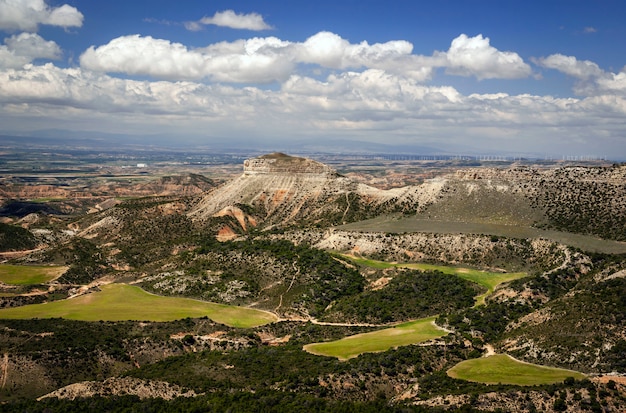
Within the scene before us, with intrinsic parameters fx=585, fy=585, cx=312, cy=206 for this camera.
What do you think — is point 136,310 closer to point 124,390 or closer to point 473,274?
point 124,390

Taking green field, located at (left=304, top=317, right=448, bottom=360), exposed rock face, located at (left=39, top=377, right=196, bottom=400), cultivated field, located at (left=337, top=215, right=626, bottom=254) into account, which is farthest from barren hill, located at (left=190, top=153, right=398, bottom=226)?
exposed rock face, located at (left=39, top=377, right=196, bottom=400)

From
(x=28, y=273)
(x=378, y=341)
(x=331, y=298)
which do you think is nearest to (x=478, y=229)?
(x=331, y=298)

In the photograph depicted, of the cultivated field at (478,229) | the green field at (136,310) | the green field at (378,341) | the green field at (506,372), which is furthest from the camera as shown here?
the cultivated field at (478,229)

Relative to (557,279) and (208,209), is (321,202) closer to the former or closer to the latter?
(208,209)

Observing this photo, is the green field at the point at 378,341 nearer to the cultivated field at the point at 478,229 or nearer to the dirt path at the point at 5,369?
the dirt path at the point at 5,369

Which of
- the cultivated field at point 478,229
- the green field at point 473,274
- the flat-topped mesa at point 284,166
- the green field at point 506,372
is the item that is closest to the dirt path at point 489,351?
the green field at point 506,372

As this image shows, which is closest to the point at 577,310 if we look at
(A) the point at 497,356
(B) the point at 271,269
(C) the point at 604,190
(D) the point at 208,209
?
(A) the point at 497,356

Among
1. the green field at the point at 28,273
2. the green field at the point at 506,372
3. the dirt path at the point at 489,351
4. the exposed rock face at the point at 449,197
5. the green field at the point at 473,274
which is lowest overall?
the green field at the point at 28,273
